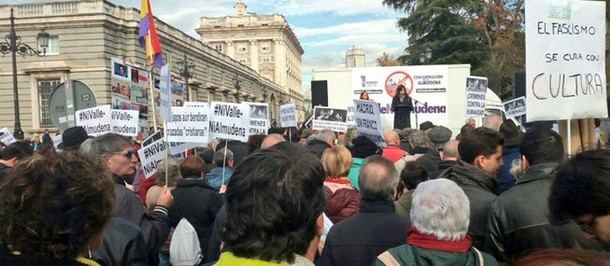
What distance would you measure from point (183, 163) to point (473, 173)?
2528 mm

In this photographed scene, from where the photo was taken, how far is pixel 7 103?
45.5m

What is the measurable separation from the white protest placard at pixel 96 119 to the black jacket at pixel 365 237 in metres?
6.02

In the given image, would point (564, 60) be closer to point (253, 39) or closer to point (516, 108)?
point (516, 108)

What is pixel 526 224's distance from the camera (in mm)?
3312

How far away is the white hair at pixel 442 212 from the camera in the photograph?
2686mm

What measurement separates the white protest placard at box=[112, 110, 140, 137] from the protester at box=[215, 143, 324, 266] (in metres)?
7.22

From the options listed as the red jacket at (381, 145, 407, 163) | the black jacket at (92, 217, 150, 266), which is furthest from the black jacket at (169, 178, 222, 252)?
the red jacket at (381, 145, 407, 163)

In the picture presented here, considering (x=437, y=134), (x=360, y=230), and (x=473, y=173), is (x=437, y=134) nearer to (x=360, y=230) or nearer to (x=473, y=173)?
(x=473, y=173)

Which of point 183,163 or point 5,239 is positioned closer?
point 5,239

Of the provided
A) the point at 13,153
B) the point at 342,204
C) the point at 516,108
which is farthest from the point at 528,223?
the point at 516,108

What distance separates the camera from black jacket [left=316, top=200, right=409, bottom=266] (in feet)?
11.8

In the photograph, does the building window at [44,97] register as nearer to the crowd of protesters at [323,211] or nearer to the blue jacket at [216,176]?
the blue jacket at [216,176]

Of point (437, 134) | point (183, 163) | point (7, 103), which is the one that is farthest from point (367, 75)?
point (7, 103)

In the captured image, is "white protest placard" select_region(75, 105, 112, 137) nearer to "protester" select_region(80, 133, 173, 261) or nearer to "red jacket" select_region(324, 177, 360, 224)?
"protester" select_region(80, 133, 173, 261)
